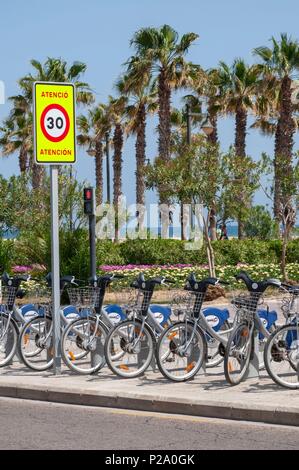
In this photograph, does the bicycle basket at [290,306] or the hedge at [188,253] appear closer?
the bicycle basket at [290,306]

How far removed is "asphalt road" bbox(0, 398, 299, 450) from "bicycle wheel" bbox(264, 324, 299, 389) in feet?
4.51

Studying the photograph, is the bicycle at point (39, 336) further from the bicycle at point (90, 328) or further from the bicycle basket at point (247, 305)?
the bicycle basket at point (247, 305)

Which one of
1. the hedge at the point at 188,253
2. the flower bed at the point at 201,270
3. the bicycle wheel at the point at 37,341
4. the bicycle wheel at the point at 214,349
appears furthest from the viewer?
the hedge at the point at 188,253

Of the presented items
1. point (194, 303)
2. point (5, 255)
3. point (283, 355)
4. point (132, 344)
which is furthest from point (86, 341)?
point (5, 255)

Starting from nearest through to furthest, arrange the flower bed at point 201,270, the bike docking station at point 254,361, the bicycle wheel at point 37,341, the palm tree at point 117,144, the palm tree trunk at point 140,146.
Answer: the bike docking station at point 254,361, the bicycle wheel at point 37,341, the flower bed at point 201,270, the palm tree trunk at point 140,146, the palm tree at point 117,144

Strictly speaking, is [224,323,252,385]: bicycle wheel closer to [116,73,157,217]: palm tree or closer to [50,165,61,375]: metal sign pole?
[50,165,61,375]: metal sign pole

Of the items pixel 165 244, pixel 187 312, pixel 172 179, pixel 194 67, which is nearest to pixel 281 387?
pixel 187 312

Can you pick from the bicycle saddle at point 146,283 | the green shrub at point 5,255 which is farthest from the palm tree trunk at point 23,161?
the bicycle saddle at point 146,283

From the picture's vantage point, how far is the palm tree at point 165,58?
4309cm

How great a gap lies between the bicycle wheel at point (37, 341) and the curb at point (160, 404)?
1.18 meters

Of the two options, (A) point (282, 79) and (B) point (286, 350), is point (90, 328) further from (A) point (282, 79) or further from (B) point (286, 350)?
(A) point (282, 79)

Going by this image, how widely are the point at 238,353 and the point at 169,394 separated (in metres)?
1.07

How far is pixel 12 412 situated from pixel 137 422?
142cm

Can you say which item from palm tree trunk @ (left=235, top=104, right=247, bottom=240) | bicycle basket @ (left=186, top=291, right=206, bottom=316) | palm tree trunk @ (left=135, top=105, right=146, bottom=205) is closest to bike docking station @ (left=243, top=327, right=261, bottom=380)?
bicycle basket @ (left=186, top=291, right=206, bottom=316)
